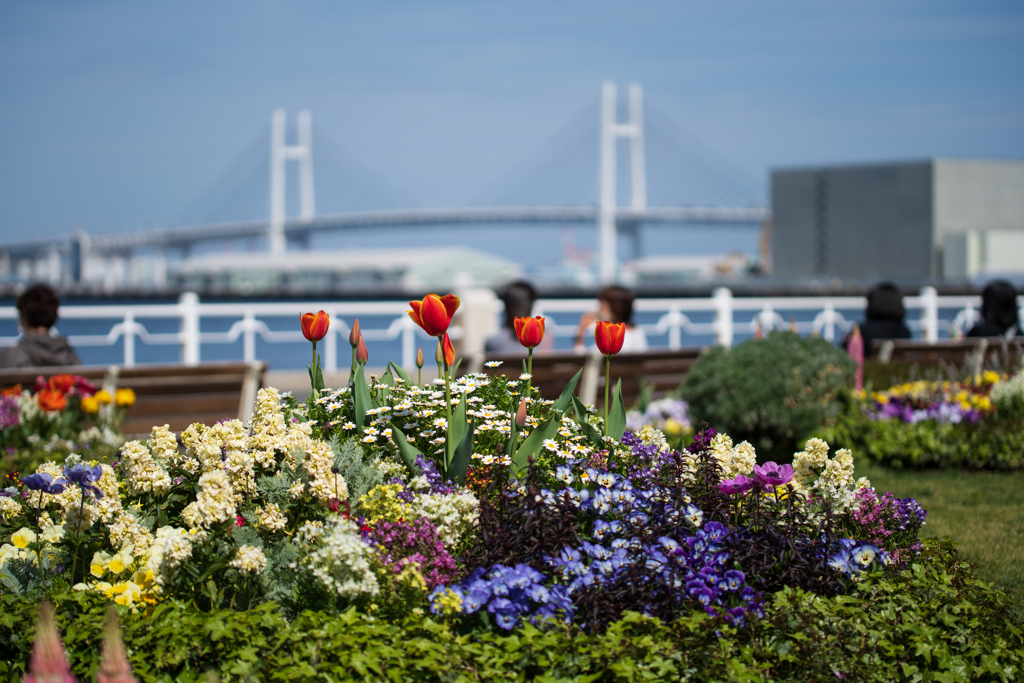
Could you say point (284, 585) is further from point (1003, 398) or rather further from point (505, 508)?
point (1003, 398)

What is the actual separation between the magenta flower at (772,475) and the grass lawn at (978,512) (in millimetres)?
1039

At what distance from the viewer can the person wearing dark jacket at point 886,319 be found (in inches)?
298

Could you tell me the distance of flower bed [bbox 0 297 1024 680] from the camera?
2.00m

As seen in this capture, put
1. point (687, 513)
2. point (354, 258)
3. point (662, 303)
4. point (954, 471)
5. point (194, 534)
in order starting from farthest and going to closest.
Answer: point (354, 258), point (662, 303), point (954, 471), point (687, 513), point (194, 534)

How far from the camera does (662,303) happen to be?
32.0ft

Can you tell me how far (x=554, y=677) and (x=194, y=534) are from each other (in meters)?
0.89

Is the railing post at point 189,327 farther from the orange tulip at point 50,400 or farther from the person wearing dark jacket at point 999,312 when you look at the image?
the person wearing dark jacket at point 999,312

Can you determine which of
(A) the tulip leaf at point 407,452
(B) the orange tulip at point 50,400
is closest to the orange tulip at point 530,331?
(A) the tulip leaf at point 407,452

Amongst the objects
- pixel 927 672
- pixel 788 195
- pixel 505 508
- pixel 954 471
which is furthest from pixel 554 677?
pixel 788 195

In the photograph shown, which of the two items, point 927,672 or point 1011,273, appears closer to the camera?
point 927,672

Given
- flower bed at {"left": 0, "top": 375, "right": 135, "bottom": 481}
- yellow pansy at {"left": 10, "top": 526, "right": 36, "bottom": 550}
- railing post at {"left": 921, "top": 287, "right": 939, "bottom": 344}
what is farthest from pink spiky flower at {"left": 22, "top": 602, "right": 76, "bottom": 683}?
railing post at {"left": 921, "top": 287, "right": 939, "bottom": 344}

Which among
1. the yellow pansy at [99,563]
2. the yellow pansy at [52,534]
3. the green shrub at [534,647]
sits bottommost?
the green shrub at [534,647]

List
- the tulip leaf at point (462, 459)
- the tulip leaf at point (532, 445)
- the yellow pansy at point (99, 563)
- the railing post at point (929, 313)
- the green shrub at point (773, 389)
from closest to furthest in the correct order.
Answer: the yellow pansy at point (99, 563) → the tulip leaf at point (462, 459) → the tulip leaf at point (532, 445) → the green shrub at point (773, 389) → the railing post at point (929, 313)

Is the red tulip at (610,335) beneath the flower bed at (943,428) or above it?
above
